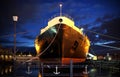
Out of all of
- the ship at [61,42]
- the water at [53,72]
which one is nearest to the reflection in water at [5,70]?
the water at [53,72]

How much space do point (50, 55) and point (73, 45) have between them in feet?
9.31

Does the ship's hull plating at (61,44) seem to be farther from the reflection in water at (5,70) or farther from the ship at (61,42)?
the reflection in water at (5,70)

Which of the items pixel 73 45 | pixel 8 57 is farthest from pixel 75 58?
pixel 8 57

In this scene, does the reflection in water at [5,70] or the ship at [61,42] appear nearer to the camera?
the reflection in water at [5,70]

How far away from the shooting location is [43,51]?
28.6 m

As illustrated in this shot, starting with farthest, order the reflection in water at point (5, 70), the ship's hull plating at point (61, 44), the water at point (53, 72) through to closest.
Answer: the ship's hull plating at point (61, 44)
the reflection in water at point (5, 70)
the water at point (53, 72)

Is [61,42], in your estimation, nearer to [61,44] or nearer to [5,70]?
[61,44]

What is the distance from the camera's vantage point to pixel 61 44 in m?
26.4

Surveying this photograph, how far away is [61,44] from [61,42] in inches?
9.1

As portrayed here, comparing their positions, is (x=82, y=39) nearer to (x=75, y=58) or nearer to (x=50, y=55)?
(x=75, y=58)

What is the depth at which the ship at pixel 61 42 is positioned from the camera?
2642 cm

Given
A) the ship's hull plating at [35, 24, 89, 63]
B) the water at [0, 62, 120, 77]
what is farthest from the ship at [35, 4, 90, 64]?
the water at [0, 62, 120, 77]

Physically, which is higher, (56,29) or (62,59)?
(56,29)

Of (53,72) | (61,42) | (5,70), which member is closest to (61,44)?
(61,42)
